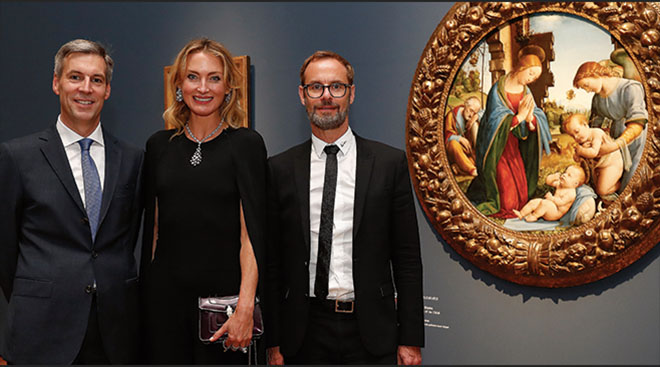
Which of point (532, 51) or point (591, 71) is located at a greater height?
point (532, 51)

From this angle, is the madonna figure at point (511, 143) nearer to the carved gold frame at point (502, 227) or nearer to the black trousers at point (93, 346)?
the carved gold frame at point (502, 227)

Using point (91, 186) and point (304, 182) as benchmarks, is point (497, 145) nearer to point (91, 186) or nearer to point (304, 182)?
point (304, 182)

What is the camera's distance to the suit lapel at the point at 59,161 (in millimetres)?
2172

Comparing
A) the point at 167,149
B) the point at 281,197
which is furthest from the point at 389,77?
the point at 167,149

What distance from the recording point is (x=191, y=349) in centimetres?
221

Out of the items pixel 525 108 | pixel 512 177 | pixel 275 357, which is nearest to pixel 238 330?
pixel 275 357

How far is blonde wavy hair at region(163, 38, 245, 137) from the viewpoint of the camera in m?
2.31

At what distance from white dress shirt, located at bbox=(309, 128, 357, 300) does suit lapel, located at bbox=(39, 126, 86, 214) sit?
0.87 meters

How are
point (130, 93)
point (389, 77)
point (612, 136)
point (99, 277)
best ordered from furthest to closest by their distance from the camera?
point (130, 93) → point (389, 77) → point (612, 136) → point (99, 277)

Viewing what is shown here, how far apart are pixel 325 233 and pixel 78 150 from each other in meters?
1.01

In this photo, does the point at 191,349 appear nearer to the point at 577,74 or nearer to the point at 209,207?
the point at 209,207

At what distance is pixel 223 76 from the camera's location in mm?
2328

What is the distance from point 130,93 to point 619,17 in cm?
288

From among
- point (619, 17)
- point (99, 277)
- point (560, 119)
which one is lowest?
point (99, 277)
